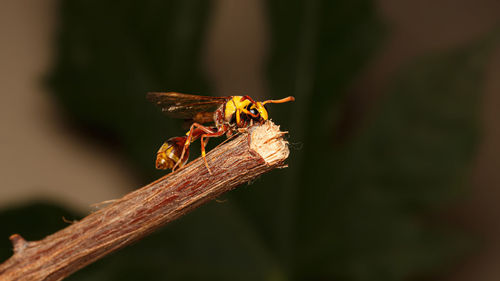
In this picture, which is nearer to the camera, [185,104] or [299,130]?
[185,104]

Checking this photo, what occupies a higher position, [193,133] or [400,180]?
[193,133]

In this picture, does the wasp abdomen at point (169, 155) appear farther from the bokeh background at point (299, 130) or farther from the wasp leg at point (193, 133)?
the bokeh background at point (299, 130)

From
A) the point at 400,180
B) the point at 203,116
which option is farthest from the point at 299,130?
the point at 203,116

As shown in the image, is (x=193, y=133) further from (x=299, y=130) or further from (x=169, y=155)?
(x=299, y=130)

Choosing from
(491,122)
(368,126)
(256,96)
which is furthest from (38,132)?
(491,122)

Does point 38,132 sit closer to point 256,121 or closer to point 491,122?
point 256,121

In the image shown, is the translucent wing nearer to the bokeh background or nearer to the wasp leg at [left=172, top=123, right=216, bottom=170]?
the wasp leg at [left=172, top=123, right=216, bottom=170]

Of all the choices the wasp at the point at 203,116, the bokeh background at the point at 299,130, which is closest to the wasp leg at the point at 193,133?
the wasp at the point at 203,116

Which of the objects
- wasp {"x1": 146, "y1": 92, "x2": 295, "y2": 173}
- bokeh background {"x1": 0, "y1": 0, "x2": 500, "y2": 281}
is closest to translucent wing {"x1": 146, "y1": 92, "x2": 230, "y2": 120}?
wasp {"x1": 146, "y1": 92, "x2": 295, "y2": 173}
